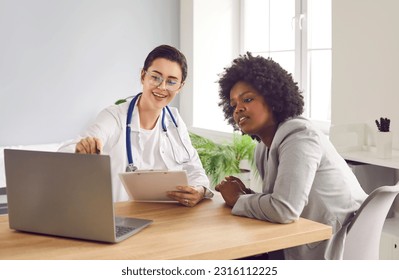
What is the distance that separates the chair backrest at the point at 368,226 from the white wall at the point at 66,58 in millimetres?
3070

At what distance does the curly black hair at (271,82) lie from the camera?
2.10 metres

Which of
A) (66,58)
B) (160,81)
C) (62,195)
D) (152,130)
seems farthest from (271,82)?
(66,58)

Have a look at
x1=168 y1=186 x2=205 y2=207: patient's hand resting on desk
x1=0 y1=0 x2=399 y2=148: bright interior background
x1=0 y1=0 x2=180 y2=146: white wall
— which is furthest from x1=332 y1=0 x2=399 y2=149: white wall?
x1=0 y1=0 x2=180 y2=146: white wall

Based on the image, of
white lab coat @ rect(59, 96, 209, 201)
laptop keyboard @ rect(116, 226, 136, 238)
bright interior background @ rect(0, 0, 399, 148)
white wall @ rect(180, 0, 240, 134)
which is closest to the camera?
laptop keyboard @ rect(116, 226, 136, 238)

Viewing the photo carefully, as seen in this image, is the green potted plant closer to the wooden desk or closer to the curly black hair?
the curly black hair

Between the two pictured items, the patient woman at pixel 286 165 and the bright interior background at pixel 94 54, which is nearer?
the patient woman at pixel 286 165

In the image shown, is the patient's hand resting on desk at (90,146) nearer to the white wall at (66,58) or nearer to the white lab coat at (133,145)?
the white lab coat at (133,145)

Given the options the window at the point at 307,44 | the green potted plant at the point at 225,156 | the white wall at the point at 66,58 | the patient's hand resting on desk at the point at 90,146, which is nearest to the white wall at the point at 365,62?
the window at the point at 307,44

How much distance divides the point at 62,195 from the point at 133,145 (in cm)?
96

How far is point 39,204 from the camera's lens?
168 centimetres

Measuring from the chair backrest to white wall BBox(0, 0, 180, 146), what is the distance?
3.07 meters

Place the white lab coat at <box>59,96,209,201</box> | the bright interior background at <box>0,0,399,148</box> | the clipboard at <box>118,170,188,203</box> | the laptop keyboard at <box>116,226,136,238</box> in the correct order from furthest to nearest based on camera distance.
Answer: the bright interior background at <box>0,0,399,148</box>
the white lab coat at <box>59,96,209,201</box>
the clipboard at <box>118,170,188,203</box>
the laptop keyboard at <box>116,226,136,238</box>

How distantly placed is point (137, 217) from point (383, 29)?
187 cm

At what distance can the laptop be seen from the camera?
1.58 meters
